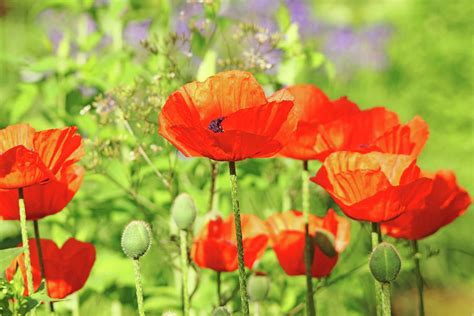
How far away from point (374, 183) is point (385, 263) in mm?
105

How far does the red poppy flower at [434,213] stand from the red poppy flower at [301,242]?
6cm

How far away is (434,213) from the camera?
99cm

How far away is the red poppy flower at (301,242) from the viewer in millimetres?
1043

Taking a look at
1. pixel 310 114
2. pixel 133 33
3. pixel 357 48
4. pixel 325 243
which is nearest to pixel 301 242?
pixel 325 243

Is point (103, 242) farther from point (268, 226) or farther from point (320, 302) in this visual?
point (268, 226)

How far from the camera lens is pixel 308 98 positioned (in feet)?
3.43

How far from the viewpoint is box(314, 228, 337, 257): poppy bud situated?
1012 millimetres

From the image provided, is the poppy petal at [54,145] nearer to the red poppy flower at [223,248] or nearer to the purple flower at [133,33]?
the red poppy flower at [223,248]

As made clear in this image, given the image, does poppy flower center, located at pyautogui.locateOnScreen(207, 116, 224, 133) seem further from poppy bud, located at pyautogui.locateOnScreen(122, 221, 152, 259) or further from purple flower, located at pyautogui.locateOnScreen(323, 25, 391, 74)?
purple flower, located at pyautogui.locateOnScreen(323, 25, 391, 74)

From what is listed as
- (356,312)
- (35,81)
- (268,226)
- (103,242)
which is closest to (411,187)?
(268,226)

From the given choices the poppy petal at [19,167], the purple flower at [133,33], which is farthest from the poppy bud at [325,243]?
the purple flower at [133,33]

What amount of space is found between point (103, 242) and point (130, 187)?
0.42 metres

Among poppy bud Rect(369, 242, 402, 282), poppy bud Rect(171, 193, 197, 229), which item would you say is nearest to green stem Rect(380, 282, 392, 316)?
poppy bud Rect(369, 242, 402, 282)

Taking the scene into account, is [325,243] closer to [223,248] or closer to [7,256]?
[223,248]
